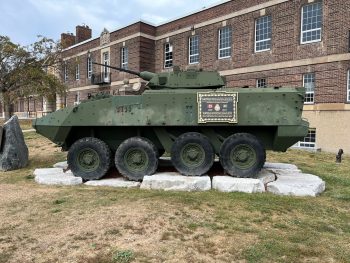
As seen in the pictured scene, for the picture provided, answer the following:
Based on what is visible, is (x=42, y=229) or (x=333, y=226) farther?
(x=333, y=226)

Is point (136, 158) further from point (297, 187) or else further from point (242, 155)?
point (297, 187)

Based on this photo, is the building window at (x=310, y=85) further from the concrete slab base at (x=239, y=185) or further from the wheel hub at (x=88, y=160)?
the wheel hub at (x=88, y=160)

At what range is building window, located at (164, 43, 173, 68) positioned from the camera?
2867cm

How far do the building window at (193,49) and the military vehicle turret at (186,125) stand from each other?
17.5 m

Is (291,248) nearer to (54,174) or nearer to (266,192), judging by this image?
(266,192)

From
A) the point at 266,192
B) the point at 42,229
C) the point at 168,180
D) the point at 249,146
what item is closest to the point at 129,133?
the point at 168,180

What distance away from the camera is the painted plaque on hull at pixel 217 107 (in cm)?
825

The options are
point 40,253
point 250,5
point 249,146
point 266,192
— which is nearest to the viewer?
point 40,253

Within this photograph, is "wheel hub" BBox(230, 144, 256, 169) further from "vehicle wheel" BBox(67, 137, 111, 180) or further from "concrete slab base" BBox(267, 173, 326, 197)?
"vehicle wheel" BBox(67, 137, 111, 180)

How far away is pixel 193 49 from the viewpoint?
87.5 ft

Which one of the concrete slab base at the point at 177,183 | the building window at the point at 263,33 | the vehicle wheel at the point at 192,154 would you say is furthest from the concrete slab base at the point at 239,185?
the building window at the point at 263,33

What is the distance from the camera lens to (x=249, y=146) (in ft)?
27.6

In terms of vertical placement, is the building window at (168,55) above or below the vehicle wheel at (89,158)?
above

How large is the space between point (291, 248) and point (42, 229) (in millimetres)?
3532
